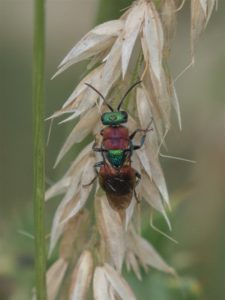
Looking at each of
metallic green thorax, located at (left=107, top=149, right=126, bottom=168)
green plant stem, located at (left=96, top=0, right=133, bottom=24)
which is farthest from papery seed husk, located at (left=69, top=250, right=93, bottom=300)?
green plant stem, located at (left=96, top=0, right=133, bottom=24)

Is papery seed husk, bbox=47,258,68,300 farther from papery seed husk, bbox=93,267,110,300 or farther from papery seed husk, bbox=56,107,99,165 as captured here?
papery seed husk, bbox=56,107,99,165

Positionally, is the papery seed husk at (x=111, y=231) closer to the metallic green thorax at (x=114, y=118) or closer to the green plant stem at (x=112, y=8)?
the metallic green thorax at (x=114, y=118)

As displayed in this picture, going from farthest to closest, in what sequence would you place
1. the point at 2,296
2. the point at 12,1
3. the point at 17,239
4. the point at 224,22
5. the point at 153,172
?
the point at 12,1
the point at 224,22
the point at 17,239
the point at 2,296
the point at 153,172

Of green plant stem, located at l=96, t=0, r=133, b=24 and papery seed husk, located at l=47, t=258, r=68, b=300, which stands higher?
green plant stem, located at l=96, t=0, r=133, b=24

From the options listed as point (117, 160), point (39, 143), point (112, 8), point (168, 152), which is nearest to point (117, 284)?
point (117, 160)

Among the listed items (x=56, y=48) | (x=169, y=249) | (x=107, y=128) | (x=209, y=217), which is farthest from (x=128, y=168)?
(x=56, y=48)

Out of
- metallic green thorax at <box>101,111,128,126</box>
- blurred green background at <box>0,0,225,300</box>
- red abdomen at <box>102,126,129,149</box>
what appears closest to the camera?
metallic green thorax at <box>101,111,128,126</box>

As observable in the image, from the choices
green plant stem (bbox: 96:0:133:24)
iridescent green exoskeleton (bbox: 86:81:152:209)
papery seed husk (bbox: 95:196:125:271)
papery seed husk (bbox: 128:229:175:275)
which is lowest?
papery seed husk (bbox: 128:229:175:275)

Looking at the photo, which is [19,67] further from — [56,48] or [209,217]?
[209,217]
